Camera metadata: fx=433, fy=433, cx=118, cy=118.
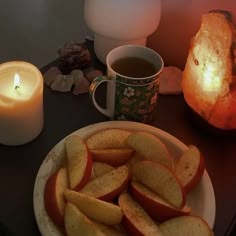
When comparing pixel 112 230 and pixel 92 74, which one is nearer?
pixel 112 230

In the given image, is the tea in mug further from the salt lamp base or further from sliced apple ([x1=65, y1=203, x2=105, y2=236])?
sliced apple ([x1=65, y1=203, x2=105, y2=236])

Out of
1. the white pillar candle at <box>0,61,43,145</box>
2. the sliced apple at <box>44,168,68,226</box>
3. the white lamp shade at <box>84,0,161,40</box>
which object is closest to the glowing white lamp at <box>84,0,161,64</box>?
the white lamp shade at <box>84,0,161,40</box>

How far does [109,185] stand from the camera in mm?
475

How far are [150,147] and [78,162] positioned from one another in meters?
0.09

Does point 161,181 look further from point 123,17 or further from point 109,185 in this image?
point 123,17

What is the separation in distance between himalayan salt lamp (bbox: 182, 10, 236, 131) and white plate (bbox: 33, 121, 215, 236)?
7 centimetres

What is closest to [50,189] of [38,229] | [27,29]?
[38,229]

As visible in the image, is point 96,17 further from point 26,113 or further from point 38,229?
point 38,229

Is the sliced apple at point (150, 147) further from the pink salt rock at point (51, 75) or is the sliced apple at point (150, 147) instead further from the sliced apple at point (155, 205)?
the pink salt rock at point (51, 75)

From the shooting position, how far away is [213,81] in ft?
1.85

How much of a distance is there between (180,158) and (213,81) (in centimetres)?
12

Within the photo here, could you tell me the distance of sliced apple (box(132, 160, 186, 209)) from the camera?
465mm

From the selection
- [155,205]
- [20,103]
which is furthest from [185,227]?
[20,103]

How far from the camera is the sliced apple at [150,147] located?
0.51 meters
